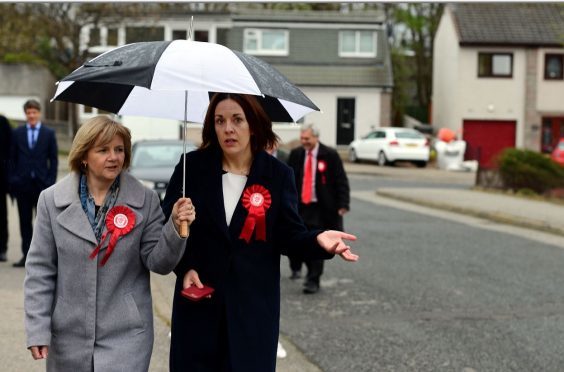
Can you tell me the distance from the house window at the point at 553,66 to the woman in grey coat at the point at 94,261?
47783mm

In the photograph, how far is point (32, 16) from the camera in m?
42.1

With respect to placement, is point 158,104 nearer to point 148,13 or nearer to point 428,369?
point 428,369

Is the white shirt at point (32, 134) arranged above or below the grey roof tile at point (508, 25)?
below

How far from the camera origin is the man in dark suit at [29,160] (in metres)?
11.1

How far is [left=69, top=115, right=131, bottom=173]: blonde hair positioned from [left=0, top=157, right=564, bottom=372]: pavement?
2.77 m

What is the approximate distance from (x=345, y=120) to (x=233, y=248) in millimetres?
45652

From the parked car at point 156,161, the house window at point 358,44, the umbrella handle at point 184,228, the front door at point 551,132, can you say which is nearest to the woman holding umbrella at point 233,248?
the umbrella handle at point 184,228

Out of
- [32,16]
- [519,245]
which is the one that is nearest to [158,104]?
[519,245]

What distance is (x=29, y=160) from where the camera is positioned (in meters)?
11.1

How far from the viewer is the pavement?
23.2ft

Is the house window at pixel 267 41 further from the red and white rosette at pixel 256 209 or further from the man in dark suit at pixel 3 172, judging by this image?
the red and white rosette at pixel 256 209

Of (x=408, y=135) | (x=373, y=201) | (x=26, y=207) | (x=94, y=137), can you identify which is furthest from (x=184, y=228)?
(x=408, y=135)

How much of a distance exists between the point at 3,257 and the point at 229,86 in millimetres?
8475

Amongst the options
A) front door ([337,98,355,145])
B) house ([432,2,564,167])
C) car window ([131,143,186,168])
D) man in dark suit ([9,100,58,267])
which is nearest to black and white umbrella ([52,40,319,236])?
man in dark suit ([9,100,58,267])
